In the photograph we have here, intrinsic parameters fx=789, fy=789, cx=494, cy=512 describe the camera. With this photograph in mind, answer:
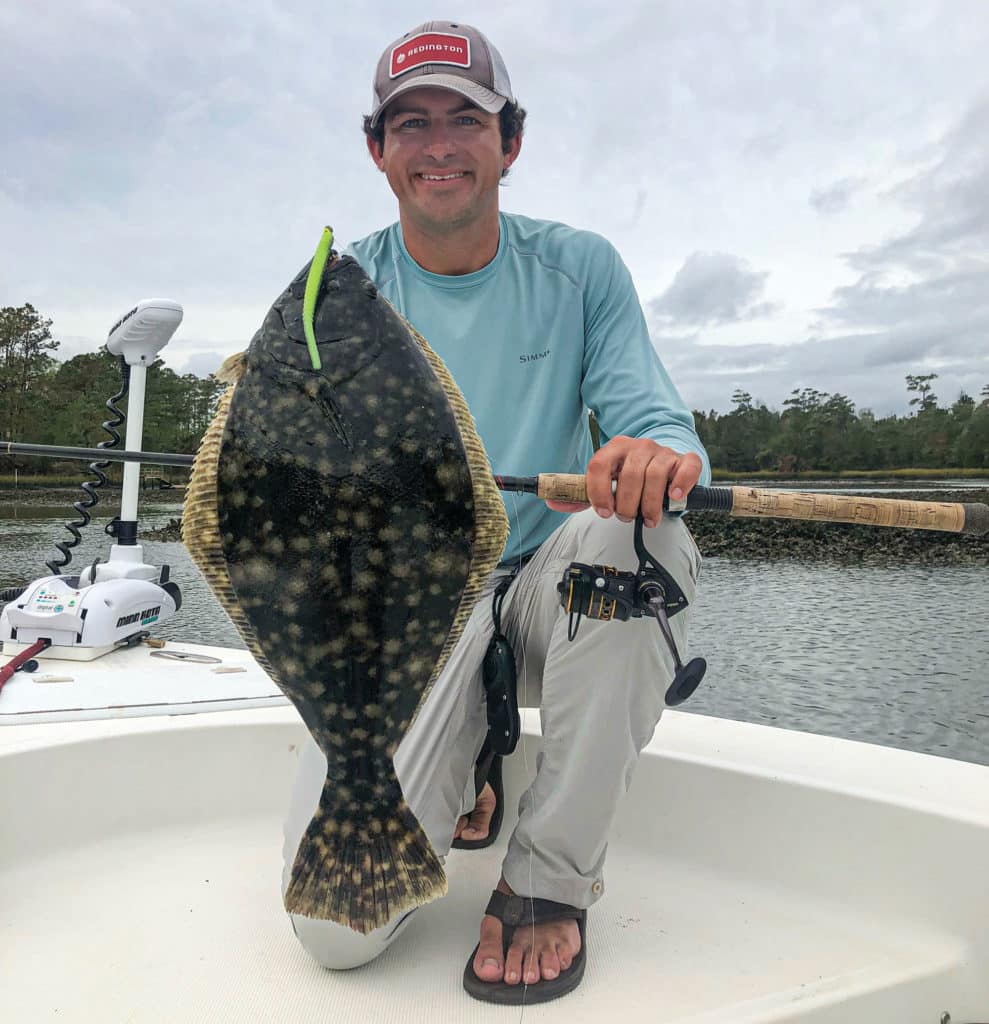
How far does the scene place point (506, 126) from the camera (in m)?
2.17

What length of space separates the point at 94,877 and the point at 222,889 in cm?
37

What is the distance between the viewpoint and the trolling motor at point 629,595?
162cm

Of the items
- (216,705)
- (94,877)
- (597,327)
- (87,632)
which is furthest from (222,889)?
(597,327)

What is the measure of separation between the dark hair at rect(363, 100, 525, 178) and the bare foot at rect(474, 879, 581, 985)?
1.96 meters

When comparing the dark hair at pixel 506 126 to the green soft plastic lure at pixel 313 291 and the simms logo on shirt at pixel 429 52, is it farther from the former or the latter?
the green soft plastic lure at pixel 313 291

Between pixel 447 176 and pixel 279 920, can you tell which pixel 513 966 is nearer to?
pixel 279 920

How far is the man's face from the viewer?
196 cm

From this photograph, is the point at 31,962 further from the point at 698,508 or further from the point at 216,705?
the point at 698,508

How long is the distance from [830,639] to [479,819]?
1456 cm

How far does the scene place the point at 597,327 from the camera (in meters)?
2.15

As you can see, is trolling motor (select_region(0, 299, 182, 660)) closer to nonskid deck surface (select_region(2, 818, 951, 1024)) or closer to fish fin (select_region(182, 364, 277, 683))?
nonskid deck surface (select_region(2, 818, 951, 1024))

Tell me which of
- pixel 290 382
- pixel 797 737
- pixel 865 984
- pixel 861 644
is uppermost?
pixel 290 382

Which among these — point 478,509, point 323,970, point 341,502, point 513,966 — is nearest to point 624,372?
point 478,509

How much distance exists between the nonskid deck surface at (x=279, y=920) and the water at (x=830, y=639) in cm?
779
